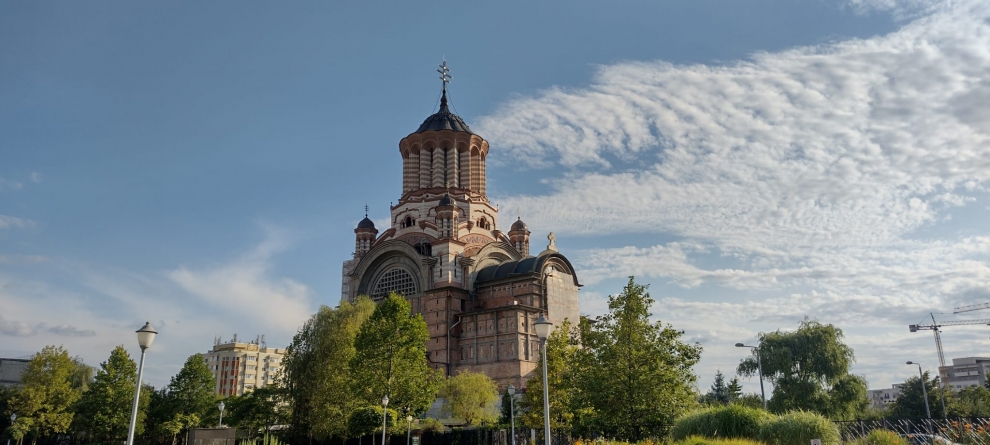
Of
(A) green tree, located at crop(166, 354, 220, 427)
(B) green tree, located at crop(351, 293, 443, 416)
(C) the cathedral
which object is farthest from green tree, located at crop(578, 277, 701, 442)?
(A) green tree, located at crop(166, 354, 220, 427)

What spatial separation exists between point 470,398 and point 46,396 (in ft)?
83.0

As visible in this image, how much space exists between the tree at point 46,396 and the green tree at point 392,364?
21.5 metres

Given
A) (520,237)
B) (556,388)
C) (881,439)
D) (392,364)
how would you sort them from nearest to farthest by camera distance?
(881,439) < (556,388) < (392,364) < (520,237)

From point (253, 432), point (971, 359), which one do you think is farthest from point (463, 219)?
point (971, 359)

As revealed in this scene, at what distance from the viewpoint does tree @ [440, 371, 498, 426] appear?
127 ft

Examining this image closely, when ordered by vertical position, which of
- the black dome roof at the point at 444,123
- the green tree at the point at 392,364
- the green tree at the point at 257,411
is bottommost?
the green tree at the point at 257,411

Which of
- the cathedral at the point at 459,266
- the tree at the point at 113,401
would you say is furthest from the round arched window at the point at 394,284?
the tree at the point at 113,401

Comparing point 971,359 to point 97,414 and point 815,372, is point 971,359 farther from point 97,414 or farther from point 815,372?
point 97,414

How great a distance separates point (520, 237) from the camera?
197 feet

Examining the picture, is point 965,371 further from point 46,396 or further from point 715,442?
point 46,396

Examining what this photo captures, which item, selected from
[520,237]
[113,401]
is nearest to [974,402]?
[520,237]

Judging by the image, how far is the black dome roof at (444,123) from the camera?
5998 cm

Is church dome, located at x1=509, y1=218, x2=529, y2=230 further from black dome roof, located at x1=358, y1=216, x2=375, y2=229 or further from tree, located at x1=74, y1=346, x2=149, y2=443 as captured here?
tree, located at x1=74, y1=346, x2=149, y2=443

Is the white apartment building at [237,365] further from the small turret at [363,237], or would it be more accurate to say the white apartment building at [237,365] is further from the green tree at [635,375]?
the green tree at [635,375]
